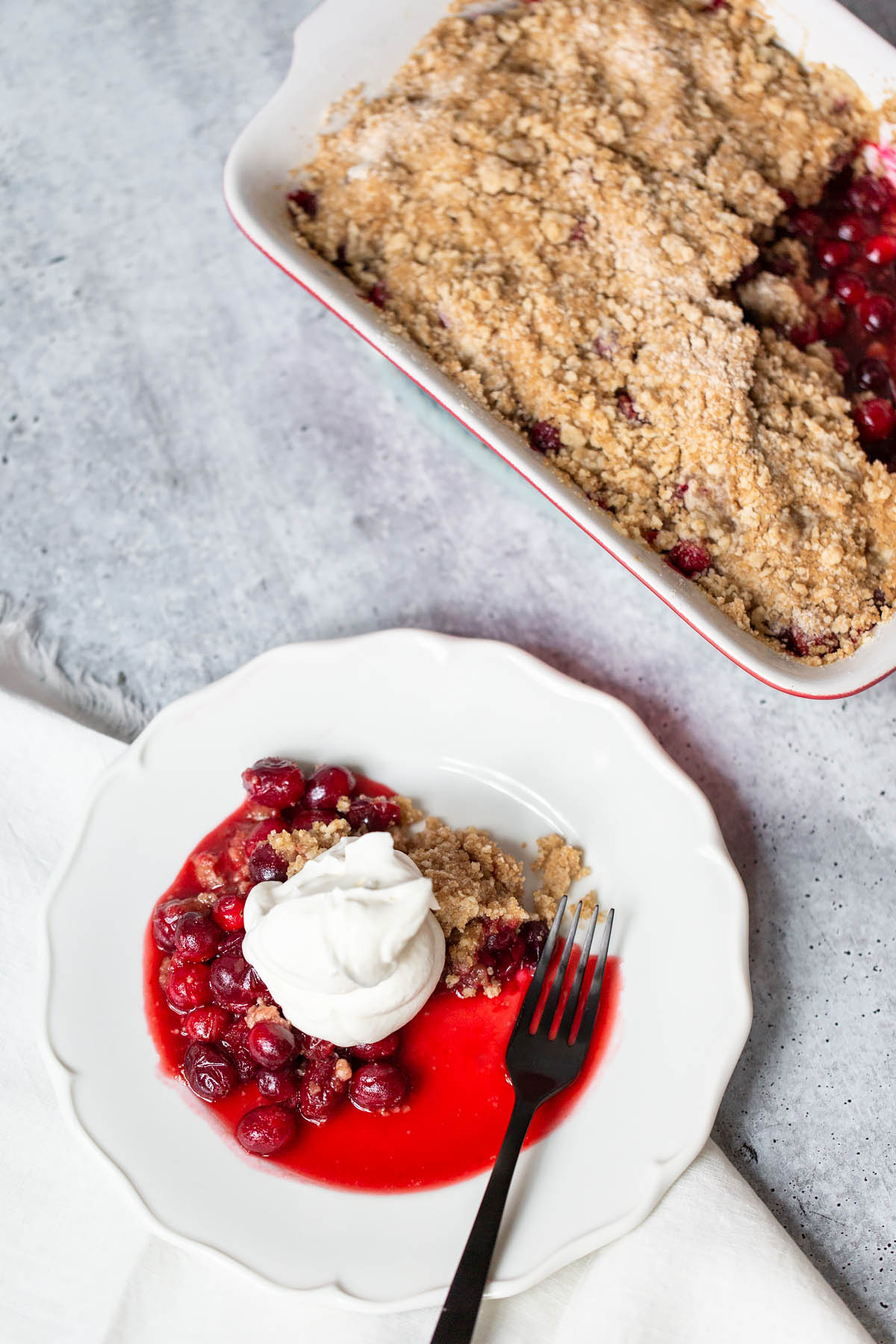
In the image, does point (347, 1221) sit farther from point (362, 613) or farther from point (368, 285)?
point (368, 285)

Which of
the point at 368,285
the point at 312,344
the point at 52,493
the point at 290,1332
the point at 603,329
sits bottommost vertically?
the point at 290,1332

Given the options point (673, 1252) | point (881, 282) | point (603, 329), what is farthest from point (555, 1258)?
point (881, 282)

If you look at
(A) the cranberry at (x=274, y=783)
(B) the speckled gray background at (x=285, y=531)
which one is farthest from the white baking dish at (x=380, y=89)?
(A) the cranberry at (x=274, y=783)

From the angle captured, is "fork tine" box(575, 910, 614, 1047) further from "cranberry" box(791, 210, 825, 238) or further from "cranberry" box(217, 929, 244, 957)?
"cranberry" box(791, 210, 825, 238)

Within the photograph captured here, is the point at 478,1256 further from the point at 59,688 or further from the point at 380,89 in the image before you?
the point at 380,89

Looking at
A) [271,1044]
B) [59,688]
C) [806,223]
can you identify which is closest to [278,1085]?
[271,1044]

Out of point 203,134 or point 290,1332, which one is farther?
point 203,134

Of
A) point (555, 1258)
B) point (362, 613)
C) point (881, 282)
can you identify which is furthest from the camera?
point (362, 613)
